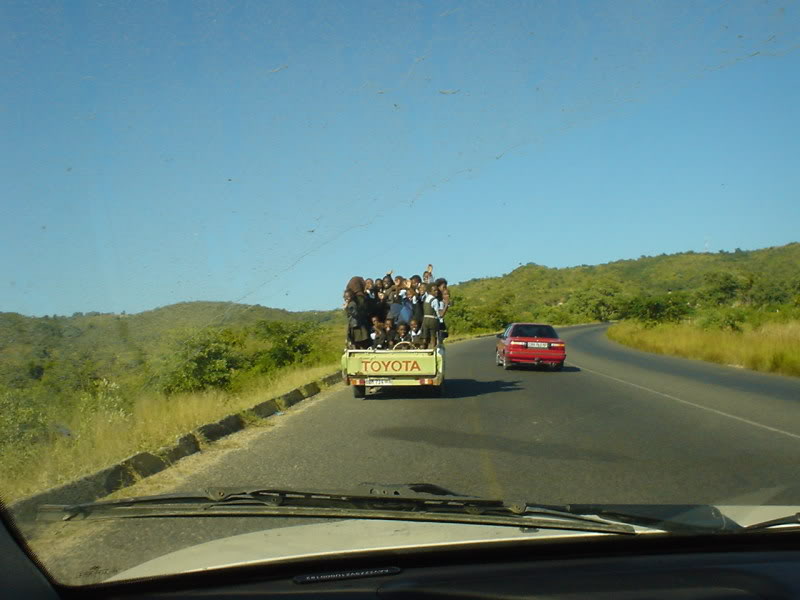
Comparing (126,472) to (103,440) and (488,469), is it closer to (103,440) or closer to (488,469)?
(103,440)

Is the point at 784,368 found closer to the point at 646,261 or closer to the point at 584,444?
the point at 584,444

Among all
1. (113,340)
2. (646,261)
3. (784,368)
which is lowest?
(784,368)

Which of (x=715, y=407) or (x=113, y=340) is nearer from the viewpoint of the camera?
(x=113, y=340)

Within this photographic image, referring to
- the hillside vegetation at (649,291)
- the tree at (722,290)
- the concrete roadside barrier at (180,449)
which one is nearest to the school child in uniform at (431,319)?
the concrete roadside barrier at (180,449)

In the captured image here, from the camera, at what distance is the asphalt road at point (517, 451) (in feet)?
21.1

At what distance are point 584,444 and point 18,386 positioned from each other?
7648 millimetres

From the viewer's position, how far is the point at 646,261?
167000 millimetres

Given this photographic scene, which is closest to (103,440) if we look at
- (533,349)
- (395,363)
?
(395,363)

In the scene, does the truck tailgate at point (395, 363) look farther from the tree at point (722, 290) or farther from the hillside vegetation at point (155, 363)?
the tree at point (722, 290)

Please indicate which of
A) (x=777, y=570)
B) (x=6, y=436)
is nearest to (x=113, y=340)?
(x=6, y=436)

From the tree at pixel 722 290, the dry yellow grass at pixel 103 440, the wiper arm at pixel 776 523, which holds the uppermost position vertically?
the tree at pixel 722 290

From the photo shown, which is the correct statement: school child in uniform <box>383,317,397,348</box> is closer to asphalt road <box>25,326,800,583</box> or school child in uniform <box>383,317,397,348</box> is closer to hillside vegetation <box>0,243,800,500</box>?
asphalt road <box>25,326,800,583</box>

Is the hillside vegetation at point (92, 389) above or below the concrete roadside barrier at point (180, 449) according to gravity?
above

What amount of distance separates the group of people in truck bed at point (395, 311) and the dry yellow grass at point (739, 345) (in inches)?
465
